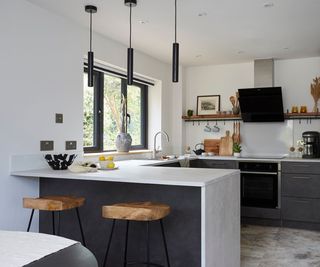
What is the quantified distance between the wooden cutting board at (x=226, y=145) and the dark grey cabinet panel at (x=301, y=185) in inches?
42.2

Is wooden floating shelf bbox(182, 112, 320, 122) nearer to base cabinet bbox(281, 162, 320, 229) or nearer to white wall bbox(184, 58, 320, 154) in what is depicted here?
white wall bbox(184, 58, 320, 154)

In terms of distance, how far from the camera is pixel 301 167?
15.5 ft

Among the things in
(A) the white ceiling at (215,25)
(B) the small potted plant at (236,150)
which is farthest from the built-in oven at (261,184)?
(A) the white ceiling at (215,25)

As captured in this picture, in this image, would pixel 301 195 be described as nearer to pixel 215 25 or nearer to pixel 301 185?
pixel 301 185

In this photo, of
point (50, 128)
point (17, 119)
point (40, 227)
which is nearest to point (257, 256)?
point (40, 227)

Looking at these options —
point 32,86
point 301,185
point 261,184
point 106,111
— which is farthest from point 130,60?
point 301,185

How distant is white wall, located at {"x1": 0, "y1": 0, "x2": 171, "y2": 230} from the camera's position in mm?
2973

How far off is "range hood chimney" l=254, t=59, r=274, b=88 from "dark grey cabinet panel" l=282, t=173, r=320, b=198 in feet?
4.69

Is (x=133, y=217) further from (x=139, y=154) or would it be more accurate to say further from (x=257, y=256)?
(x=139, y=154)

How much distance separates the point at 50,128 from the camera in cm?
342

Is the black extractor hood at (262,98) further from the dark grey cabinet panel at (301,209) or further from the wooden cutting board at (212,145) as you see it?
the dark grey cabinet panel at (301,209)

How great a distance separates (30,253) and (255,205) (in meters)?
4.24

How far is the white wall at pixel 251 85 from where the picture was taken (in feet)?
17.5

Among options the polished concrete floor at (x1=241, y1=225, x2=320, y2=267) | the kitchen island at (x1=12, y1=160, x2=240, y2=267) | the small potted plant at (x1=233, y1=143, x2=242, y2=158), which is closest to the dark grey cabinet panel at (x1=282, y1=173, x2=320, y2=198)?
the polished concrete floor at (x1=241, y1=225, x2=320, y2=267)
